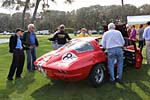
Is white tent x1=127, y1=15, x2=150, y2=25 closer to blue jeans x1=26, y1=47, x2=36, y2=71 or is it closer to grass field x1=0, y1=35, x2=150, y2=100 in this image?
blue jeans x1=26, y1=47, x2=36, y2=71

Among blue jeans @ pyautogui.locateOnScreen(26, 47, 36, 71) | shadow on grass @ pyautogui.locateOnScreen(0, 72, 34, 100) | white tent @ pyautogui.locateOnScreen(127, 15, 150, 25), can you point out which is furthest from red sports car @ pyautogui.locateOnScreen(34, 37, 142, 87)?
white tent @ pyautogui.locateOnScreen(127, 15, 150, 25)

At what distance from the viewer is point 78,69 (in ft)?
24.7

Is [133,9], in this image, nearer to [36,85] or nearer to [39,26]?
[39,26]

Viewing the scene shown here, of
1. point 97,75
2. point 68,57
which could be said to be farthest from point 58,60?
point 97,75

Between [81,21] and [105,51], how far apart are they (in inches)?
3252

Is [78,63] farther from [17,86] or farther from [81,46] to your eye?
[17,86]

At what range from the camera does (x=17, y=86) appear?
8562mm

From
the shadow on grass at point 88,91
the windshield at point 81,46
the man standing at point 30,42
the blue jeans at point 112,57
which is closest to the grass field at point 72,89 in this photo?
the shadow on grass at point 88,91

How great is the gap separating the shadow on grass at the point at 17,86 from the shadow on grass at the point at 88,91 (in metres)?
0.53

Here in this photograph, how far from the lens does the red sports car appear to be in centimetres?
754

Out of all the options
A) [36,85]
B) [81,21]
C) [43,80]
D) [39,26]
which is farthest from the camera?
[39,26]

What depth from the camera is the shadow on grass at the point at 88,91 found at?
23.8ft

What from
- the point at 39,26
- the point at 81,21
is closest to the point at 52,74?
the point at 81,21

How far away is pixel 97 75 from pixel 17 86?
7.65 feet
